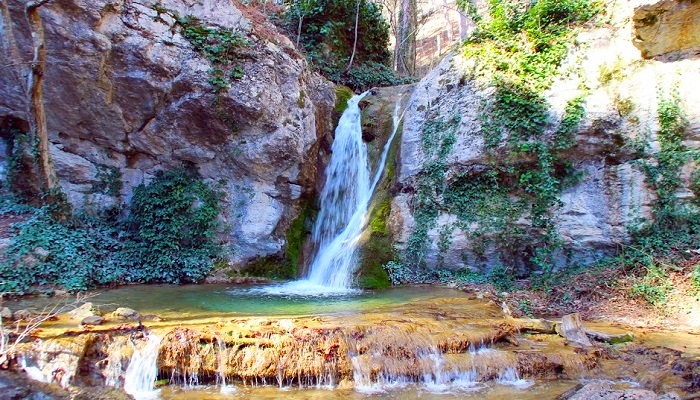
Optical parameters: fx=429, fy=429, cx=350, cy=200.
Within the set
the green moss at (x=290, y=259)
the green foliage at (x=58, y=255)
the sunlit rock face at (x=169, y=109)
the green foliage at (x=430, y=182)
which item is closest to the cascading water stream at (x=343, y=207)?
the green moss at (x=290, y=259)

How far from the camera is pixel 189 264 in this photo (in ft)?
32.1

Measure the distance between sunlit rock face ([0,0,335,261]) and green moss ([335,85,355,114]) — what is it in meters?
1.63

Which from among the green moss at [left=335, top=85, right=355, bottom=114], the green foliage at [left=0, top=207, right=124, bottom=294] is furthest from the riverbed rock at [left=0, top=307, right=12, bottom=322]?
the green moss at [left=335, top=85, right=355, bottom=114]

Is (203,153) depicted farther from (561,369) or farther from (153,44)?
(561,369)

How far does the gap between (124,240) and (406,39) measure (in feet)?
48.9

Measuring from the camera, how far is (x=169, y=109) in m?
10.1

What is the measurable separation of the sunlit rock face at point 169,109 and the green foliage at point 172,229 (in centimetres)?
46

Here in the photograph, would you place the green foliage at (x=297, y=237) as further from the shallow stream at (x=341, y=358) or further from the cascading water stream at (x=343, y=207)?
the shallow stream at (x=341, y=358)

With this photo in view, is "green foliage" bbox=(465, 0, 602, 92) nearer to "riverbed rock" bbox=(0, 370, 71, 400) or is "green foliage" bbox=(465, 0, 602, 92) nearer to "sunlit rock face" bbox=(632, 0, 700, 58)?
"sunlit rock face" bbox=(632, 0, 700, 58)

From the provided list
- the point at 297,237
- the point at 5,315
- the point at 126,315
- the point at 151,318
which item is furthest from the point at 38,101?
the point at 297,237

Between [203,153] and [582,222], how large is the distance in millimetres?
8810

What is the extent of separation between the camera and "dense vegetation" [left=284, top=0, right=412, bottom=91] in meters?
14.7

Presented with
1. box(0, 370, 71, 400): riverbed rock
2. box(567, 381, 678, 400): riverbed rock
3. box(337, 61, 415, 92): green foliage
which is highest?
box(337, 61, 415, 92): green foliage

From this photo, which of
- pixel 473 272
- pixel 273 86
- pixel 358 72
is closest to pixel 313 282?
pixel 473 272
